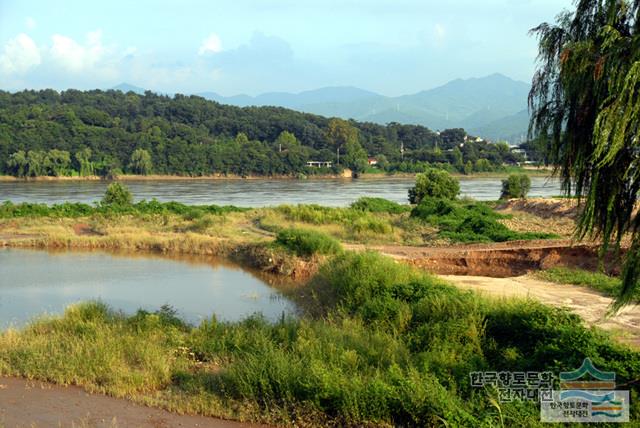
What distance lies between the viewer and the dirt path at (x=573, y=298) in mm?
10898

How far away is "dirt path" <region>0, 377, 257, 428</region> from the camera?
7930 millimetres

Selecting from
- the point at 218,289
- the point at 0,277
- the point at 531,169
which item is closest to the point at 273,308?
the point at 218,289

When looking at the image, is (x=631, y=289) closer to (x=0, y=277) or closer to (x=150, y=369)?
(x=150, y=369)

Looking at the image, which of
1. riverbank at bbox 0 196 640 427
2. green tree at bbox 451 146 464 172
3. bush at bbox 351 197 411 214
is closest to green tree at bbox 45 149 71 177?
bush at bbox 351 197 411 214

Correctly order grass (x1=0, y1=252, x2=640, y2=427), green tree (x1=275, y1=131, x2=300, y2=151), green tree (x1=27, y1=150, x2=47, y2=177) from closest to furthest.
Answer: grass (x1=0, y1=252, x2=640, y2=427), green tree (x1=27, y1=150, x2=47, y2=177), green tree (x1=275, y1=131, x2=300, y2=151)

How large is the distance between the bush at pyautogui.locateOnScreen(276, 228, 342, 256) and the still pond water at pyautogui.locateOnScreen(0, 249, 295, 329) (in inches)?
58.5

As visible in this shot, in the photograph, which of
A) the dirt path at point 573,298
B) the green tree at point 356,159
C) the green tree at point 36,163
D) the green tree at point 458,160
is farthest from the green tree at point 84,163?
the dirt path at point 573,298

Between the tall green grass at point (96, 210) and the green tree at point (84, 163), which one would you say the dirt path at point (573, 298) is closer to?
the tall green grass at point (96, 210)

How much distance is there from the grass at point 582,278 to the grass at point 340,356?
196 inches

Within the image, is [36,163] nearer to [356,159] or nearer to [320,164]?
[320,164]

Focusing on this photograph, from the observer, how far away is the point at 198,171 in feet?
314

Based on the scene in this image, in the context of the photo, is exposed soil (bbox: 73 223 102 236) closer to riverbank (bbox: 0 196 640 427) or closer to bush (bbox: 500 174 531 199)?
riverbank (bbox: 0 196 640 427)

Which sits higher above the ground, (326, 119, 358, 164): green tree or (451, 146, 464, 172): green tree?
(326, 119, 358, 164): green tree

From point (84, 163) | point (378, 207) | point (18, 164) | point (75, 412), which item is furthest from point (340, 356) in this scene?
point (84, 163)
